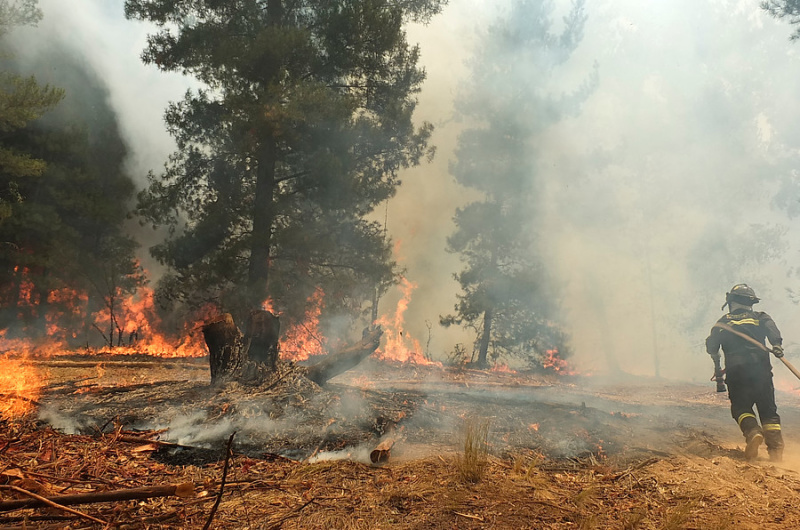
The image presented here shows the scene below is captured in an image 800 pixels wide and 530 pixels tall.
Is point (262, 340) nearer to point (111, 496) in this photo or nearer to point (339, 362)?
point (339, 362)

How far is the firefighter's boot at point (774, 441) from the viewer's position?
5.70 metres

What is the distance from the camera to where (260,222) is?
1228 cm

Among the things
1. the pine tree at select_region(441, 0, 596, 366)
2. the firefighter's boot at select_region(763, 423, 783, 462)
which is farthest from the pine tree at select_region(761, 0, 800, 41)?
the firefighter's boot at select_region(763, 423, 783, 462)

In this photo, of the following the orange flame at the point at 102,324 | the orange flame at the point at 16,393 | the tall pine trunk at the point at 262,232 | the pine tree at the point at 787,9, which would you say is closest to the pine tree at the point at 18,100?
the orange flame at the point at 102,324

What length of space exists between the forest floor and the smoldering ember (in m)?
0.04

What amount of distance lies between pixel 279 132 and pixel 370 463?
334 inches

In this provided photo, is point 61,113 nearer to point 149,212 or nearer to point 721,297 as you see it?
point 149,212

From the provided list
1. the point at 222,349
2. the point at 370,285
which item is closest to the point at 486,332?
the point at 370,285

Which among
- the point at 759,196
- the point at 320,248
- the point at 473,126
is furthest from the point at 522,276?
the point at 759,196

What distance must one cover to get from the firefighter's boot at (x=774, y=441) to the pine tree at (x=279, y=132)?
9828mm

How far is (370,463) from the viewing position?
15.9 feet

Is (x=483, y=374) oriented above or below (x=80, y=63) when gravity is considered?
below

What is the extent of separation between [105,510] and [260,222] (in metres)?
9.69

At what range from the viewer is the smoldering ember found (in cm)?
417
